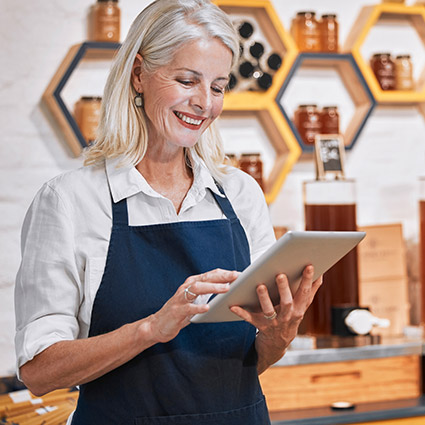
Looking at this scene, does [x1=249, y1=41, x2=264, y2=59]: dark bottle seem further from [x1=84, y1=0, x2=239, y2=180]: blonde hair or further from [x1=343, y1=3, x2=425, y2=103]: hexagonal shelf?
[x1=84, y1=0, x2=239, y2=180]: blonde hair

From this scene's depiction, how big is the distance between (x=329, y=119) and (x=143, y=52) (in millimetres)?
1914

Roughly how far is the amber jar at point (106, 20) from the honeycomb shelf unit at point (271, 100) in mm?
453

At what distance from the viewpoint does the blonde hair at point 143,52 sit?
1653mm

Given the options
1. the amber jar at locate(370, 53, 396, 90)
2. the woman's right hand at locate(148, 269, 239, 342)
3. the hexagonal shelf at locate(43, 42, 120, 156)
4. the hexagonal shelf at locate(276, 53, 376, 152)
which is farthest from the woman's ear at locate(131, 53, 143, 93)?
the amber jar at locate(370, 53, 396, 90)

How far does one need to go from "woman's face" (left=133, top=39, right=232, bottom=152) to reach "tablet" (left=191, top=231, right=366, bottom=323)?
383mm

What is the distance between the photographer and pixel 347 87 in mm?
3674

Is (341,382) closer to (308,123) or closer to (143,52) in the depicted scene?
(308,123)

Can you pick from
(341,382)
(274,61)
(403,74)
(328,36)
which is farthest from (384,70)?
(341,382)

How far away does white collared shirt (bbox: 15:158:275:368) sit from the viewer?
60.8 inches

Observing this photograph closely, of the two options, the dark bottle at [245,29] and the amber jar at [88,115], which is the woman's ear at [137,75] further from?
the dark bottle at [245,29]

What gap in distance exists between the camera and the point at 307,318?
3.18m

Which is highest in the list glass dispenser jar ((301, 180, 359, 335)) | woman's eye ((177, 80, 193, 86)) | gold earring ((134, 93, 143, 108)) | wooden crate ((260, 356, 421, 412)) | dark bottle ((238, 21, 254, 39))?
woman's eye ((177, 80, 193, 86))

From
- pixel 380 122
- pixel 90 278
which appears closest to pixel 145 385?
pixel 90 278

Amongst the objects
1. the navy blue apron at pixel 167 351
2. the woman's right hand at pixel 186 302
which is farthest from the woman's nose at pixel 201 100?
the woman's right hand at pixel 186 302
